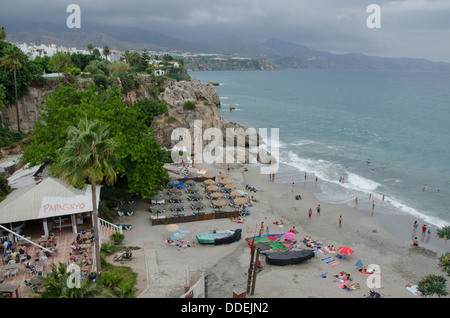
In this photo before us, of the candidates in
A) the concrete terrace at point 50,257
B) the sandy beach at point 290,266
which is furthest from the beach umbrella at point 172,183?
the concrete terrace at point 50,257

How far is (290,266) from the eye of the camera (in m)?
21.9

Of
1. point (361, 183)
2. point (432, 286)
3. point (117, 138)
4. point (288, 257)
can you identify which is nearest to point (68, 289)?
point (288, 257)

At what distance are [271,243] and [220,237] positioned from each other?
3.99m

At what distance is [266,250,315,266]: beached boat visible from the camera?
2184 centimetres

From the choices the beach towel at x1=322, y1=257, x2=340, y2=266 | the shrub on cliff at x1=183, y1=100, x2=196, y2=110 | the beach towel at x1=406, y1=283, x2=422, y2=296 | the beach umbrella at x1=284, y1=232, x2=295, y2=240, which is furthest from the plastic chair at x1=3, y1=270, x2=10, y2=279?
the shrub on cliff at x1=183, y1=100, x2=196, y2=110

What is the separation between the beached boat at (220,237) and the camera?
2384cm

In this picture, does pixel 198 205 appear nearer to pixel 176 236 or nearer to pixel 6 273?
pixel 176 236

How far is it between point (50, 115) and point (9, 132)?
47.7ft

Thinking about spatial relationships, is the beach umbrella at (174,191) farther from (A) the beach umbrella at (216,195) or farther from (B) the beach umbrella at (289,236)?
(B) the beach umbrella at (289,236)

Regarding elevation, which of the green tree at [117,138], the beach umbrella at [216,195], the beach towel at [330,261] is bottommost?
the beach towel at [330,261]

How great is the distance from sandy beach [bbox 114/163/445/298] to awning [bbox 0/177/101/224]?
4.24m

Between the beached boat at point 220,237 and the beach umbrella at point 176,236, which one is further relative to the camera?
the beached boat at point 220,237

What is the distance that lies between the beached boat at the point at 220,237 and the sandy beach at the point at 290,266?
370 millimetres
